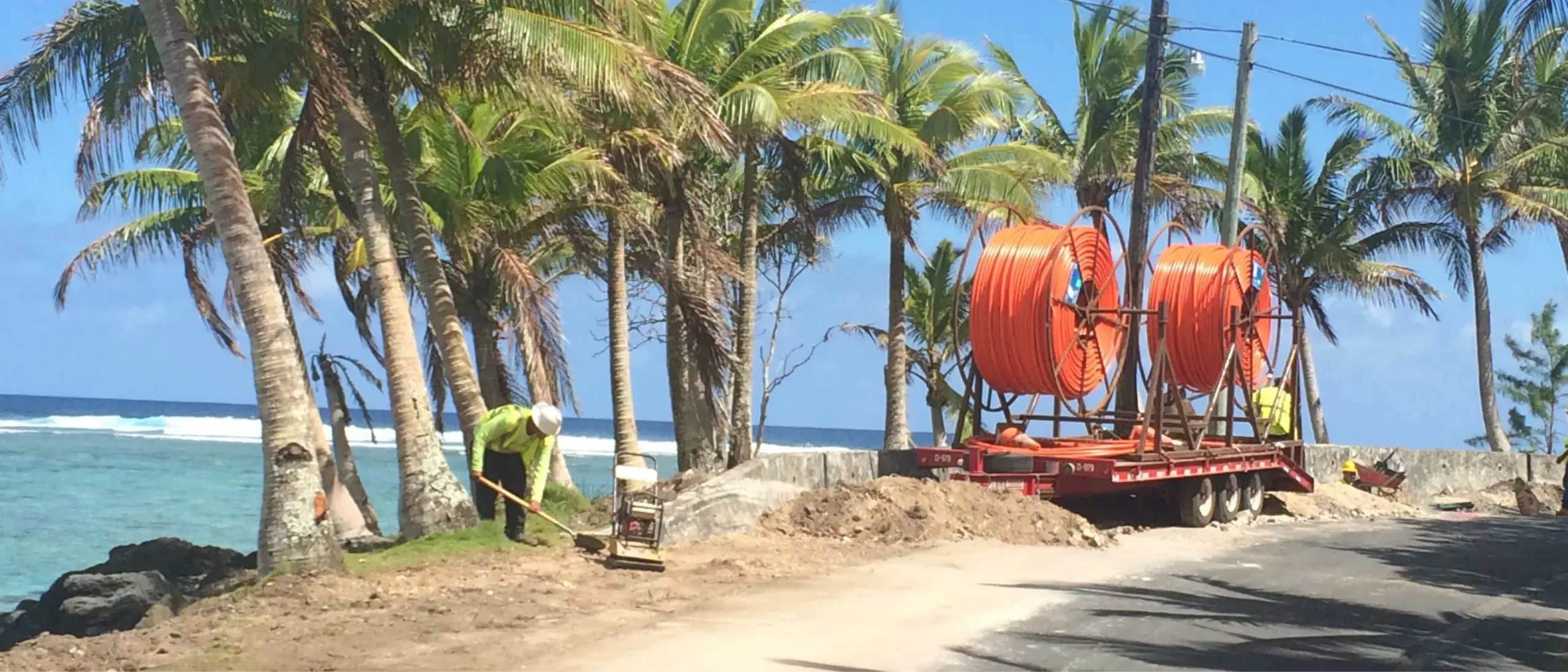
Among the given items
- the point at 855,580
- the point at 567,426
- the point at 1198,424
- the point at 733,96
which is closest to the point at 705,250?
the point at 733,96

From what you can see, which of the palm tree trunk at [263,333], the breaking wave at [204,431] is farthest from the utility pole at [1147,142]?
the breaking wave at [204,431]

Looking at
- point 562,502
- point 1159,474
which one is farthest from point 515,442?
point 1159,474

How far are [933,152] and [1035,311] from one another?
623 cm

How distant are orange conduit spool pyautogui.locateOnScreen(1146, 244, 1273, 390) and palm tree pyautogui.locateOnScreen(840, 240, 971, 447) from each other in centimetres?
1290

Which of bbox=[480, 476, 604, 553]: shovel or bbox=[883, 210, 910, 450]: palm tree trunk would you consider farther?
bbox=[883, 210, 910, 450]: palm tree trunk

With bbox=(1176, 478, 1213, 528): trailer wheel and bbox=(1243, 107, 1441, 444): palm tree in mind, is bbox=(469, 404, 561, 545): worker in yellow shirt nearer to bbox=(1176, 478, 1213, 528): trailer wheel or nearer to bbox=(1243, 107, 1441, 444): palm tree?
bbox=(1176, 478, 1213, 528): trailer wheel

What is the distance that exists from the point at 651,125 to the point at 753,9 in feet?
14.8

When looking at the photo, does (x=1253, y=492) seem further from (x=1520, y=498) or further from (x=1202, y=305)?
(x=1520, y=498)

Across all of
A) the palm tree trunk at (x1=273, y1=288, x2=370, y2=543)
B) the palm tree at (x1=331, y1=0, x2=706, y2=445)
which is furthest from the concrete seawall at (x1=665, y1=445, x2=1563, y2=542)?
the palm tree trunk at (x1=273, y1=288, x2=370, y2=543)

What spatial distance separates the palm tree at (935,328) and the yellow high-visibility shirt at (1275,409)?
10.9 meters

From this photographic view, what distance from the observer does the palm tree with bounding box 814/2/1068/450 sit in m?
23.2

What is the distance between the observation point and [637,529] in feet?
37.5

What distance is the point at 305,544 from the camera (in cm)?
1035

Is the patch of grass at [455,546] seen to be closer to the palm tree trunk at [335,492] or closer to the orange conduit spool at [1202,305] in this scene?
the palm tree trunk at [335,492]
